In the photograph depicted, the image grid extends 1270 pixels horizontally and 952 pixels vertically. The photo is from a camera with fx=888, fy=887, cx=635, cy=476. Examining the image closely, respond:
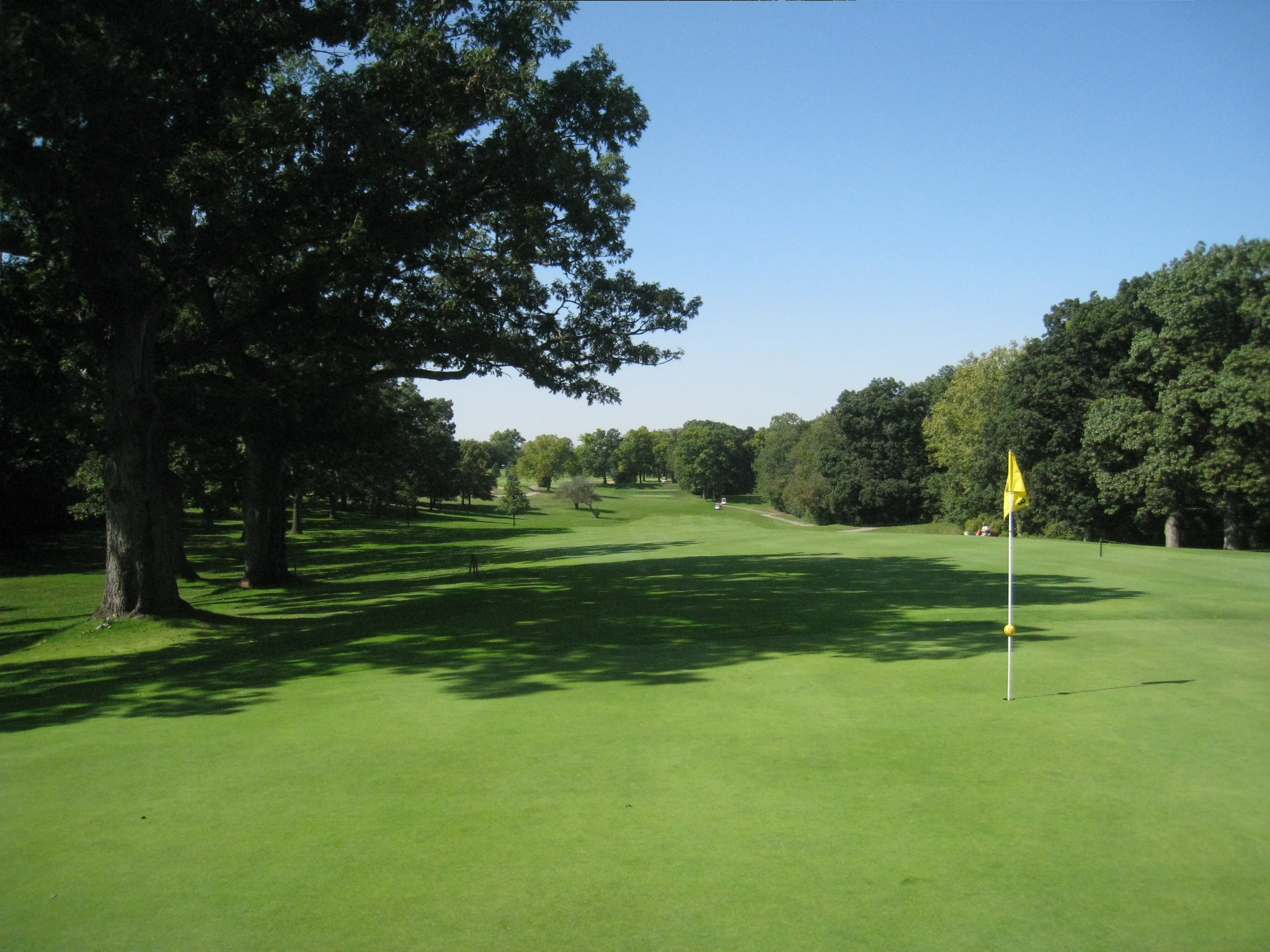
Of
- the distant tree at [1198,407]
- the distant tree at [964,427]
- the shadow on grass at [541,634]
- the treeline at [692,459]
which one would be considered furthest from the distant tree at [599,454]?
the shadow on grass at [541,634]

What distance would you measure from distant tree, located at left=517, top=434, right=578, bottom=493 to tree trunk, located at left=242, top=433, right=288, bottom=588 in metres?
92.3

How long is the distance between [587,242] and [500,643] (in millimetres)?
12194

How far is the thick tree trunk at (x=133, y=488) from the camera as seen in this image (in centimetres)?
1719

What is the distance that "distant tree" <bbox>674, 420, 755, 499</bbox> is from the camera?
425 feet

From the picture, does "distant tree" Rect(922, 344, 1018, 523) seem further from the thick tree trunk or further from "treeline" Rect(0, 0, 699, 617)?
the thick tree trunk

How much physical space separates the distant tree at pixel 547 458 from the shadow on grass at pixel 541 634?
94237 mm

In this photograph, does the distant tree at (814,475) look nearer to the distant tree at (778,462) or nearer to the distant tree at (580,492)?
the distant tree at (778,462)

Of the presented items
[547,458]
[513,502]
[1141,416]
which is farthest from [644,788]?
[547,458]

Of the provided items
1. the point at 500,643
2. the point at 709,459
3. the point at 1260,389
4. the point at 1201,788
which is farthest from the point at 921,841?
the point at 709,459

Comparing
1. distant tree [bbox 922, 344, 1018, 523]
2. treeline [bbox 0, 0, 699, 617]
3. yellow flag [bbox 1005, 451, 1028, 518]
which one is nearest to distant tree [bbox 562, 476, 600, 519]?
distant tree [bbox 922, 344, 1018, 523]

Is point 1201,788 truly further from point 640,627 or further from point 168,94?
point 168,94

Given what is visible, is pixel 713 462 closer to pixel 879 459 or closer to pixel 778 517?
pixel 778 517

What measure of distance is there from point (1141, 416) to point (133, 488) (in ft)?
153

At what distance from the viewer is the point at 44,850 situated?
19.0 ft
